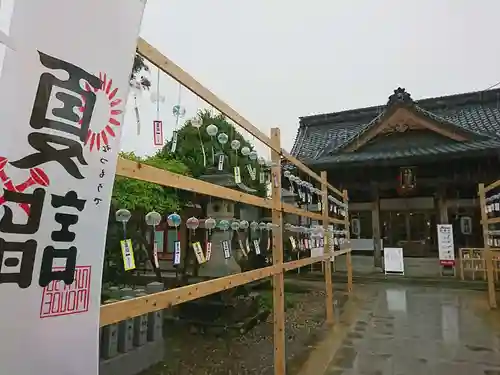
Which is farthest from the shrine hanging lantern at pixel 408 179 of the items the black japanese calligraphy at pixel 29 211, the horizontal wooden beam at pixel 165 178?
the black japanese calligraphy at pixel 29 211

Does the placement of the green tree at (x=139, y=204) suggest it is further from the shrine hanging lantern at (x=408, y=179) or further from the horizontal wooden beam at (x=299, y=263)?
the shrine hanging lantern at (x=408, y=179)

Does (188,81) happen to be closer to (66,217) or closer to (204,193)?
(204,193)

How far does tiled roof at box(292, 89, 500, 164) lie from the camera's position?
1162 centimetres

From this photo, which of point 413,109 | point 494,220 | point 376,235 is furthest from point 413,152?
point 494,220

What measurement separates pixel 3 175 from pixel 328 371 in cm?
372

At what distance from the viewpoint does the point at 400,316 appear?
6.35 meters

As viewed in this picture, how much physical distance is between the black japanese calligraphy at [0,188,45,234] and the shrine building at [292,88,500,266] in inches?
442

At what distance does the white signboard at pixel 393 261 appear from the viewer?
10945mm

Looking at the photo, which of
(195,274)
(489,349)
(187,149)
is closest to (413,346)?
(489,349)

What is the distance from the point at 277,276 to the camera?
354 cm

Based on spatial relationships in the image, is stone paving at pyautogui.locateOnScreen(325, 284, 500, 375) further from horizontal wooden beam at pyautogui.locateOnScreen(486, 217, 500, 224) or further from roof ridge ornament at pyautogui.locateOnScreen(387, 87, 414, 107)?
roof ridge ornament at pyautogui.locateOnScreen(387, 87, 414, 107)

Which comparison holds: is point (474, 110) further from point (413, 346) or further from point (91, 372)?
point (91, 372)

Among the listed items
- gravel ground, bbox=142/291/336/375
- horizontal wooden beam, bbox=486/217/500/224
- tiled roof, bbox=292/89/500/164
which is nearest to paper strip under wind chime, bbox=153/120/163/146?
gravel ground, bbox=142/291/336/375

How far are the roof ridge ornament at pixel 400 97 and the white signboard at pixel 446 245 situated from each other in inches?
171
